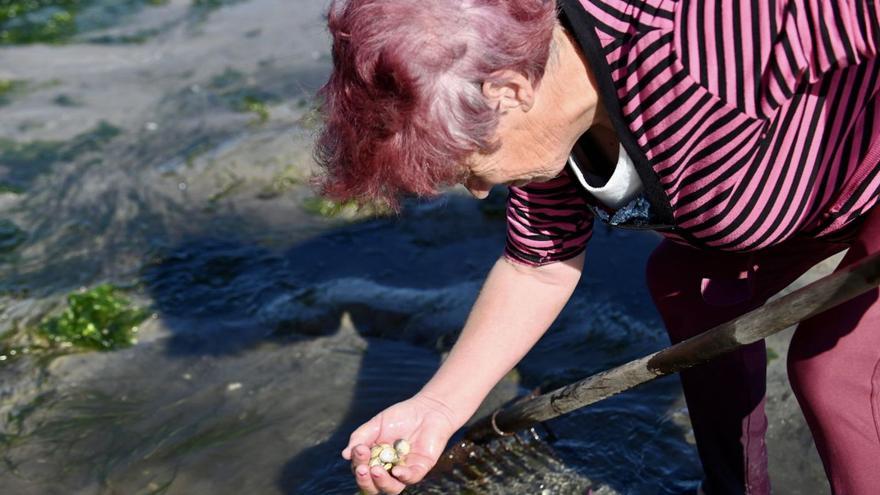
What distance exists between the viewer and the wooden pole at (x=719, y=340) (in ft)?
7.11

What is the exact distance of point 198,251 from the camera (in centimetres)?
513

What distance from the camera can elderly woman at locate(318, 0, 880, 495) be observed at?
82.3 inches

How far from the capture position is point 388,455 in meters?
2.66

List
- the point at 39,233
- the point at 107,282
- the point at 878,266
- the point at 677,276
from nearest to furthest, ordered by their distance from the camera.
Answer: the point at 878,266 → the point at 677,276 → the point at 107,282 → the point at 39,233

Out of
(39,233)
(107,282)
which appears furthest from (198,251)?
(39,233)

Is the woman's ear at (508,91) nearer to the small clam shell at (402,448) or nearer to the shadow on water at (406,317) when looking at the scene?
the small clam shell at (402,448)

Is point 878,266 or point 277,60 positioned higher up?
point 878,266

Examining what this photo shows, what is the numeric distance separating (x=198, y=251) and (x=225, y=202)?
1.79ft

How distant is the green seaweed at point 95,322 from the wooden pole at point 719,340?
1.92 meters

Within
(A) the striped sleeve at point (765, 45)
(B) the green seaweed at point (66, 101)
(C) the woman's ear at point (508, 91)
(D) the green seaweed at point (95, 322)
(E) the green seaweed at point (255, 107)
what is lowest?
(B) the green seaweed at point (66, 101)

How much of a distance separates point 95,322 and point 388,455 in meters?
2.28

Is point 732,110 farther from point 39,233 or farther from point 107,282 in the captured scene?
point 39,233

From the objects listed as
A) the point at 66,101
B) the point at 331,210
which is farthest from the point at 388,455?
the point at 66,101

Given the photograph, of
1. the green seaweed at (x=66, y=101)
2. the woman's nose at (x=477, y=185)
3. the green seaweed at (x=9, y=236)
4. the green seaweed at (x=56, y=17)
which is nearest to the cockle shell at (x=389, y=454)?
the woman's nose at (x=477, y=185)
